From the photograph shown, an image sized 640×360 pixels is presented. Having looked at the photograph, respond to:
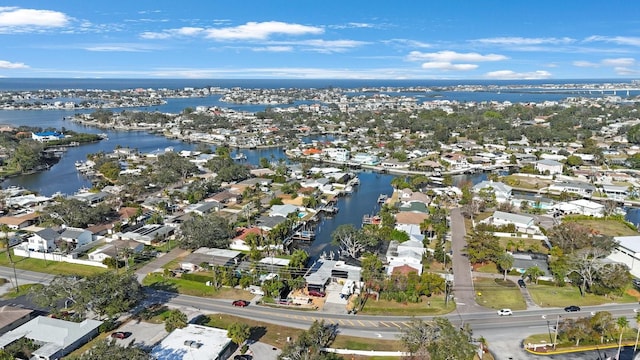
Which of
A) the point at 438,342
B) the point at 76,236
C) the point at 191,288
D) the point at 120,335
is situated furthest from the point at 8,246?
the point at 438,342

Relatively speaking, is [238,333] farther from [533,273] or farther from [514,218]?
[514,218]

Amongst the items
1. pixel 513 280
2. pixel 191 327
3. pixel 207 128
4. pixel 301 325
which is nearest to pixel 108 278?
pixel 191 327

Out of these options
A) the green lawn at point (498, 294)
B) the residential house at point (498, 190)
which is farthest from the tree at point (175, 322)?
the residential house at point (498, 190)

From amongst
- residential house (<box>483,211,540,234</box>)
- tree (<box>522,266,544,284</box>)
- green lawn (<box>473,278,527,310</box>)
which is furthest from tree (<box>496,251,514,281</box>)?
residential house (<box>483,211,540,234</box>)

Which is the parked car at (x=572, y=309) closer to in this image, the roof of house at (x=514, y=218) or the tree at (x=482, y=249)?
the tree at (x=482, y=249)

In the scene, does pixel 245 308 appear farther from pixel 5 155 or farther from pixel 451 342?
pixel 5 155
